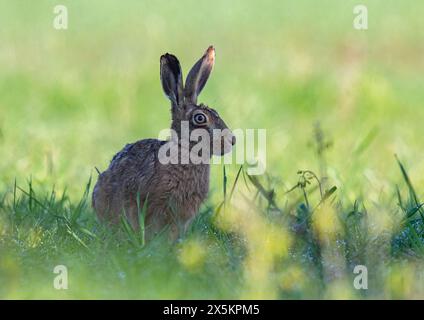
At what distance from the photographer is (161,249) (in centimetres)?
458

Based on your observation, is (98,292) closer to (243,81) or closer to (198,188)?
(198,188)

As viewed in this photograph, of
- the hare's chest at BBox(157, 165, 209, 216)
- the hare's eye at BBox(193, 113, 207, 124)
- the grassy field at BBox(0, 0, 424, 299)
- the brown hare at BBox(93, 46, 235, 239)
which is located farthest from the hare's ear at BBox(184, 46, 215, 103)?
the grassy field at BBox(0, 0, 424, 299)

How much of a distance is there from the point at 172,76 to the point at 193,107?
0.65 ft

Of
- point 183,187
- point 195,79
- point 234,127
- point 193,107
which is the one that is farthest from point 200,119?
point 234,127

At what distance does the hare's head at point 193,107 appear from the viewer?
5.38 m

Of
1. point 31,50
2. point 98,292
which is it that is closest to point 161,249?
point 98,292

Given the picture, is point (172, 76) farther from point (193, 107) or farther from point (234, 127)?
point (234, 127)

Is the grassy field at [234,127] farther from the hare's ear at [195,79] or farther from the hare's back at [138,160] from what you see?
the hare's ear at [195,79]

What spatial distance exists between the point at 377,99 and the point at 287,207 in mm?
3920

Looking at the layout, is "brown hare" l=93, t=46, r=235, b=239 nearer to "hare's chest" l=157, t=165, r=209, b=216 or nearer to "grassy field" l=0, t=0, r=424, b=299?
"hare's chest" l=157, t=165, r=209, b=216

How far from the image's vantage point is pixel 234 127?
7.61 metres

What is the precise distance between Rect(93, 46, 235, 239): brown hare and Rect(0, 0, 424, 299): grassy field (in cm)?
13

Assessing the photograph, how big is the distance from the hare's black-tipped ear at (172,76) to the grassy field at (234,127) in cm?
62
